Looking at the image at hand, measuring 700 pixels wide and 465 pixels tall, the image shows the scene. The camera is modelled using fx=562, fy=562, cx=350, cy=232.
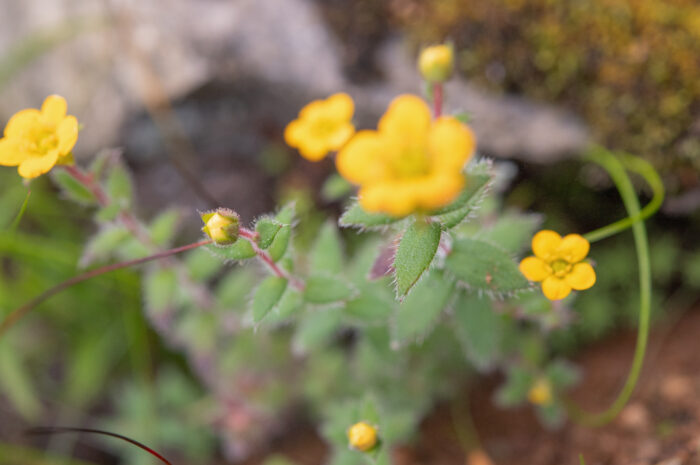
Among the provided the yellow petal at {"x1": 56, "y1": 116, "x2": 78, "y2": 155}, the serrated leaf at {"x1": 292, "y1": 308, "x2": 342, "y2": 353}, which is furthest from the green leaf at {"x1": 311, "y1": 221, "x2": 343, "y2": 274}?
the yellow petal at {"x1": 56, "y1": 116, "x2": 78, "y2": 155}

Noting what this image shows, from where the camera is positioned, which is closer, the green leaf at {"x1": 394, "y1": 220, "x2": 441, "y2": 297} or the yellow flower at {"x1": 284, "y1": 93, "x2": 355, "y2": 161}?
the green leaf at {"x1": 394, "y1": 220, "x2": 441, "y2": 297}

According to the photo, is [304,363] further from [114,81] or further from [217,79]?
[114,81]

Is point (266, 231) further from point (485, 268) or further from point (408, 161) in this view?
point (485, 268)

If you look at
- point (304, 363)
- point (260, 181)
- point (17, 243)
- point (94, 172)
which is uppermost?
point (94, 172)

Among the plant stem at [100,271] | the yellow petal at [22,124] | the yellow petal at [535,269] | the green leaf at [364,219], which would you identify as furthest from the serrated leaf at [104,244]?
the yellow petal at [535,269]

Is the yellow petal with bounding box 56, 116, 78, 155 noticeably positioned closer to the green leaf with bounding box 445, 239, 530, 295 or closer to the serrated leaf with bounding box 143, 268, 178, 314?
the serrated leaf with bounding box 143, 268, 178, 314

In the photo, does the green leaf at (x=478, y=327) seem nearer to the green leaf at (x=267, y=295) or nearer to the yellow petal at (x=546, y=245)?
the yellow petal at (x=546, y=245)

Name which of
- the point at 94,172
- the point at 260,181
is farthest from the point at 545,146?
the point at 94,172
